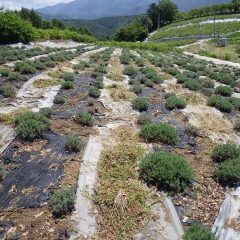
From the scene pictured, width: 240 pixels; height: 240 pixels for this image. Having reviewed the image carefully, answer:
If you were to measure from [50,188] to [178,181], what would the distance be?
2.94 metres

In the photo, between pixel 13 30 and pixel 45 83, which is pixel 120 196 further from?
pixel 13 30

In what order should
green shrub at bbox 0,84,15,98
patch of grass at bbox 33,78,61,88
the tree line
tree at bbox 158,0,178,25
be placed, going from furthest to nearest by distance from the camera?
tree at bbox 158,0,178,25 < the tree line < patch of grass at bbox 33,78,61,88 < green shrub at bbox 0,84,15,98

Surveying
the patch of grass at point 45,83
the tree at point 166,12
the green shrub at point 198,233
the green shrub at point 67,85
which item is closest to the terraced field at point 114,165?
the green shrub at point 198,233

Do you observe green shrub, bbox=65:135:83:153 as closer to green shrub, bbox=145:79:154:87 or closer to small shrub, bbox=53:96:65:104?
small shrub, bbox=53:96:65:104

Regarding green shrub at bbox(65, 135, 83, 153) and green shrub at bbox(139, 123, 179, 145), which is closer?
green shrub at bbox(65, 135, 83, 153)

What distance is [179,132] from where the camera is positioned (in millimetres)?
11977

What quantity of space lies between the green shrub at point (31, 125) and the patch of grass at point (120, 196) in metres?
2.08

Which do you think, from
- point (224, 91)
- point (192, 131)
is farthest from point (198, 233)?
point (224, 91)

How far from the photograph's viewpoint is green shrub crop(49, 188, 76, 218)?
23.4 ft

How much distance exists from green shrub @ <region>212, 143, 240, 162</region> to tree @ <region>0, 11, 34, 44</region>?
34.9 metres

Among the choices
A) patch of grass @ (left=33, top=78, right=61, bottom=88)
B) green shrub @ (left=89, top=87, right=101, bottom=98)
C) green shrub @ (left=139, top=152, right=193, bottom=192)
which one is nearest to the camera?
green shrub @ (left=139, top=152, right=193, bottom=192)

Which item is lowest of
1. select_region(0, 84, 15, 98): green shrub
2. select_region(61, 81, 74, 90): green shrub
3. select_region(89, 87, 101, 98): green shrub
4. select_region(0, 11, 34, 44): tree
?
select_region(89, 87, 101, 98): green shrub

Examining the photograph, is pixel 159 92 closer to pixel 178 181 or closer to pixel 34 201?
pixel 178 181

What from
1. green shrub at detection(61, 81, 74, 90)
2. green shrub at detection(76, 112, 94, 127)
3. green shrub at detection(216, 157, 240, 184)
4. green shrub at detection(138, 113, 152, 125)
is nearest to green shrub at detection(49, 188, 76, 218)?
green shrub at detection(216, 157, 240, 184)
